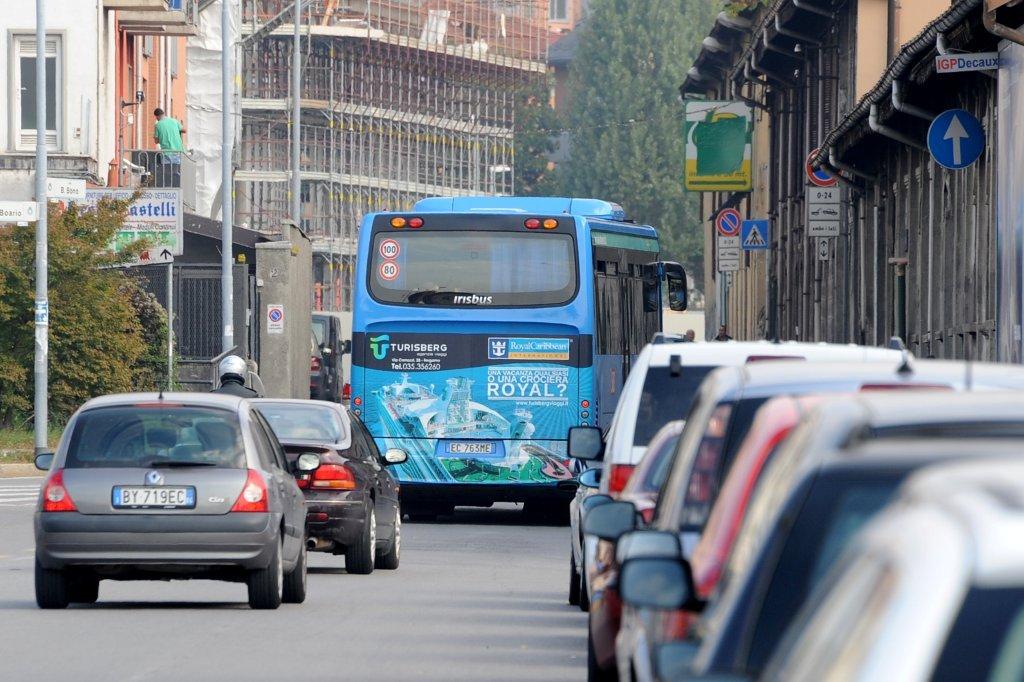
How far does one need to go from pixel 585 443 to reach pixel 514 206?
13.0 m

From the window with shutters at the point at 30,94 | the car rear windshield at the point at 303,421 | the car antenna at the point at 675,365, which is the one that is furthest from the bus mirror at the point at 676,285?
the window with shutters at the point at 30,94

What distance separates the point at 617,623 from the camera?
7.94 meters

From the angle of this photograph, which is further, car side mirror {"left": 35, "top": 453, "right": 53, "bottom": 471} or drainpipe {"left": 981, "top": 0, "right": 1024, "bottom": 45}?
drainpipe {"left": 981, "top": 0, "right": 1024, "bottom": 45}

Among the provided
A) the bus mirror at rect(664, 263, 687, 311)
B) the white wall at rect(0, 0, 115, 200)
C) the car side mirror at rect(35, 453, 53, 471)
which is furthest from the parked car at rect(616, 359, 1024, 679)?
the white wall at rect(0, 0, 115, 200)

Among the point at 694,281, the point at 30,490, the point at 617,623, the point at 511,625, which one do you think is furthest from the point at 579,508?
the point at 694,281

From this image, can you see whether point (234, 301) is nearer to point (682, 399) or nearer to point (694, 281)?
point (682, 399)

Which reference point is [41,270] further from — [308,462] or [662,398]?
[662,398]

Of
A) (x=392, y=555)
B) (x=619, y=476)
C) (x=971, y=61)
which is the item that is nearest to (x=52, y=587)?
(x=392, y=555)

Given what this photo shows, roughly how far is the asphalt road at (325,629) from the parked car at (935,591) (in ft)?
26.5

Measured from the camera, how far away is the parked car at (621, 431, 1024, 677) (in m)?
3.48

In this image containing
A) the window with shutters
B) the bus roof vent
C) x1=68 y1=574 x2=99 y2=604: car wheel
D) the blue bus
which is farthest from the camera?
the window with shutters

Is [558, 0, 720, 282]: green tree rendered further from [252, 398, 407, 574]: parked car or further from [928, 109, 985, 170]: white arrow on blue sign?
[252, 398, 407, 574]: parked car

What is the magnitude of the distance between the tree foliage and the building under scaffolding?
46.3 metres

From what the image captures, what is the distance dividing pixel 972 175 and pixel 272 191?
66.4 metres
